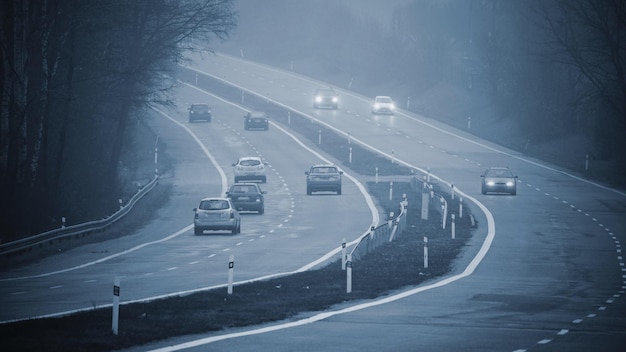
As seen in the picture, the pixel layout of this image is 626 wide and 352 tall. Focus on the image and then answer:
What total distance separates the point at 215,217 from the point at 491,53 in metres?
70.6

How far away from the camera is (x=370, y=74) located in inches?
5635

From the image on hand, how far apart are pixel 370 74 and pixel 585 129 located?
54.0m

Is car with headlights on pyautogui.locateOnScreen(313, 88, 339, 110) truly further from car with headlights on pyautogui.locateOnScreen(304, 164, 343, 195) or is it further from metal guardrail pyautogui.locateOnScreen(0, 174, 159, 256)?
metal guardrail pyautogui.locateOnScreen(0, 174, 159, 256)

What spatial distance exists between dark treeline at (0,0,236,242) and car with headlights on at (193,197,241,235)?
5985 mm

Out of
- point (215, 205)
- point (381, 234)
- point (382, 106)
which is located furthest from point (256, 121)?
point (381, 234)

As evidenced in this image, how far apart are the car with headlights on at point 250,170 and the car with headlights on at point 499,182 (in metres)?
12.8

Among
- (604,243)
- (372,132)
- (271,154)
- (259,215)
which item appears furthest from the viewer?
(372,132)

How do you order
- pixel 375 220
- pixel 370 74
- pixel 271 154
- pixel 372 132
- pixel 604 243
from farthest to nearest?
pixel 370 74 < pixel 372 132 < pixel 271 154 < pixel 375 220 < pixel 604 243

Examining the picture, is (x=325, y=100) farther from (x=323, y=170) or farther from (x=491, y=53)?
(x=323, y=170)

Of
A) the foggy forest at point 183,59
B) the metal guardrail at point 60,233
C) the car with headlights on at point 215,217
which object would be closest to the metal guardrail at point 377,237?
the car with headlights on at point 215,217

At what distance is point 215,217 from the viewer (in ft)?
143

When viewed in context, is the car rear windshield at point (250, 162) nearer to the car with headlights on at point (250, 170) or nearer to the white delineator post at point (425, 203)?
the car with headlights on at point (250, 170)

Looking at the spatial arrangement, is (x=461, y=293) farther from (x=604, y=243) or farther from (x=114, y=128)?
(x=114, y=128)

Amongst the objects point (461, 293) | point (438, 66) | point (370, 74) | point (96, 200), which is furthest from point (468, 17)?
point (461, 293)
